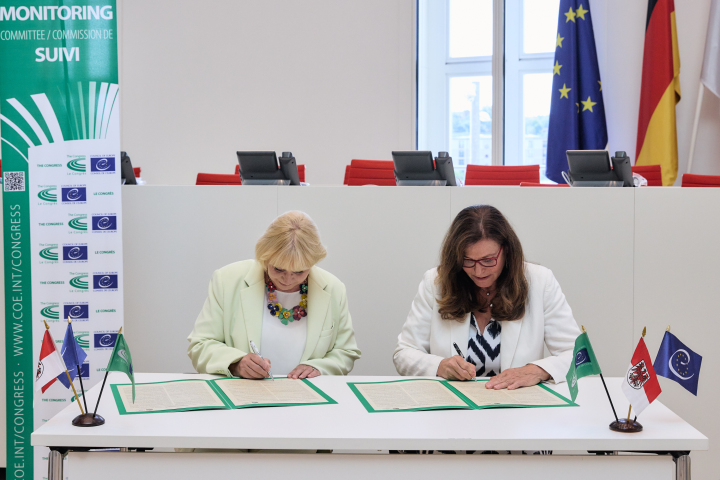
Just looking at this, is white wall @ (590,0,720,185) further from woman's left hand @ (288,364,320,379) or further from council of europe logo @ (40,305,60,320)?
council of europe logo @ (40,305,60,320)

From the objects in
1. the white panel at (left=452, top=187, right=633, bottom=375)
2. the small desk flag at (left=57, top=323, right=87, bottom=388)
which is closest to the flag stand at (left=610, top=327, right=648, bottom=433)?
the small desk flag at (left=57, top=323, right=87, bottom=388)

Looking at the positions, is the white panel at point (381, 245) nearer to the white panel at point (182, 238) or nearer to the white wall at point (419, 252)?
the white wall at point (419, 252)

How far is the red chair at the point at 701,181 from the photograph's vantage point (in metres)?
3.68

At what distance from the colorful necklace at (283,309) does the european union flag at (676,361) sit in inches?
51.2

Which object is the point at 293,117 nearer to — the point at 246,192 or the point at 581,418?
the point at 246,192

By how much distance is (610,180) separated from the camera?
3.73 metres

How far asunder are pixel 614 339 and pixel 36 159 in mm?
3072

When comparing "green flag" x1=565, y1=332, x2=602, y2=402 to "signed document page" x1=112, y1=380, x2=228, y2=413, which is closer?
"green flag" x1=565, y1=332, x2=602, y2=402

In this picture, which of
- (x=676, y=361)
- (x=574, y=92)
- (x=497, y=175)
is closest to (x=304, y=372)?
(x=676, y=361)

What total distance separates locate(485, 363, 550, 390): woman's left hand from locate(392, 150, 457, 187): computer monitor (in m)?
1.78

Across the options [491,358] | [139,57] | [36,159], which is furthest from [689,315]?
[139,57]

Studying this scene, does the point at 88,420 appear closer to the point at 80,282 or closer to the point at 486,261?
the point at 486,261

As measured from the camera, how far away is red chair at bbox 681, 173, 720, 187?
12.1 ft

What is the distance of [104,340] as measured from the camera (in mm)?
3281
